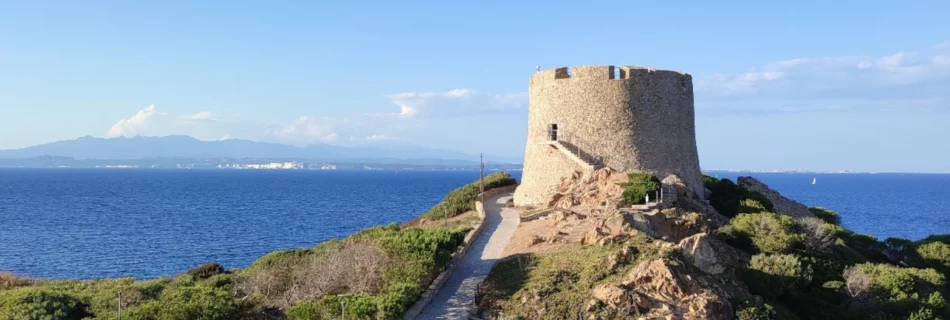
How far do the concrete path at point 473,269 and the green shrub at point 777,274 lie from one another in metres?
7.97

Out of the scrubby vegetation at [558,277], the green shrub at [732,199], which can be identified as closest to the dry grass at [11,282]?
the scrubby vegetation at [558,277]

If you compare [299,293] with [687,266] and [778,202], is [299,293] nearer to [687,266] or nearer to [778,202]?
[687,266]

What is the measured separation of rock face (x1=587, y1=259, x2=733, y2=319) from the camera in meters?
16.9

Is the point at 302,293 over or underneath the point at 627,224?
underneath

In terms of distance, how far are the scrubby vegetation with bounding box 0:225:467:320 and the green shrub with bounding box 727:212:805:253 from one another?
1150 centimetres

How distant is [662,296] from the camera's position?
17.5 metres

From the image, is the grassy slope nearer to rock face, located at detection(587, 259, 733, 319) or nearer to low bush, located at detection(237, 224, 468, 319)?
low bush, located at detection(237, 224, 468, 319)

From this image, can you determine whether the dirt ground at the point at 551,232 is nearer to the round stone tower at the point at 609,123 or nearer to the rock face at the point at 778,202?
the round stone tower at the point at 609,123

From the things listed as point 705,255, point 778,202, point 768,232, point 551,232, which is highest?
point 551,232

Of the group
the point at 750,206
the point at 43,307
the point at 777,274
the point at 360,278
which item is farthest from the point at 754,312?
the point at 43,307

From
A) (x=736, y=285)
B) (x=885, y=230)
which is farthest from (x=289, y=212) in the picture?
(x=736, y=285)

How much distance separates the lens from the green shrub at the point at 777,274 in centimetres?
2273

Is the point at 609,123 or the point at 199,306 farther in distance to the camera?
the point at 609,123

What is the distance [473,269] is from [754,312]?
7653 millimetres
